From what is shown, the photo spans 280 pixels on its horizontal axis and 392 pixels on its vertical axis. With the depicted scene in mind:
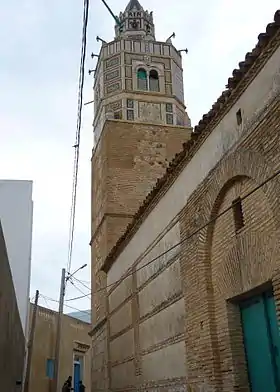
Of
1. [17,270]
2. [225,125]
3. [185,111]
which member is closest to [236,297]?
[225,125]

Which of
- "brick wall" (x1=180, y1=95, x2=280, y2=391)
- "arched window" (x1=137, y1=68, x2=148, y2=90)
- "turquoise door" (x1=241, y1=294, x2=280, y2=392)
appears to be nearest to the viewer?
"brick wall" (x1=180, y1=95, x2=280, y2=391)

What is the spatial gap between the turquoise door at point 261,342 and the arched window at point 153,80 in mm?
12973

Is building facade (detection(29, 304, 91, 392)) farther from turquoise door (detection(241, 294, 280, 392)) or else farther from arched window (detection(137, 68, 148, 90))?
turquoise door (detection(241, 294, 280, 392))

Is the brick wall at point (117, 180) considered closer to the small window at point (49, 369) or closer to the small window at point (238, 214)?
the small window at point (49, 369)

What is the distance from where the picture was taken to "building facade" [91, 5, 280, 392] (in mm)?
5262

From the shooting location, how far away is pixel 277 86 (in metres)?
5.05

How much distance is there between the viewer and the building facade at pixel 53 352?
61.5 ft

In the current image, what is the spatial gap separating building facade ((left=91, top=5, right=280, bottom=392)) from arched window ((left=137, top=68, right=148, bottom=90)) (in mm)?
9521

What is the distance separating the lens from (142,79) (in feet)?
58.5

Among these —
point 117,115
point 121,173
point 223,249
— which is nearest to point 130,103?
point 117,115

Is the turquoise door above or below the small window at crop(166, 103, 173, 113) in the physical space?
below

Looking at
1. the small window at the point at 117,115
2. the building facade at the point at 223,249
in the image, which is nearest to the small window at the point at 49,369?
the small window at the point at 117,115

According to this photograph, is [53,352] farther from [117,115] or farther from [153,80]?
[153,80]

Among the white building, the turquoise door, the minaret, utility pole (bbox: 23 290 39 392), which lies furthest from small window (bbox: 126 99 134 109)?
the turquoise door
